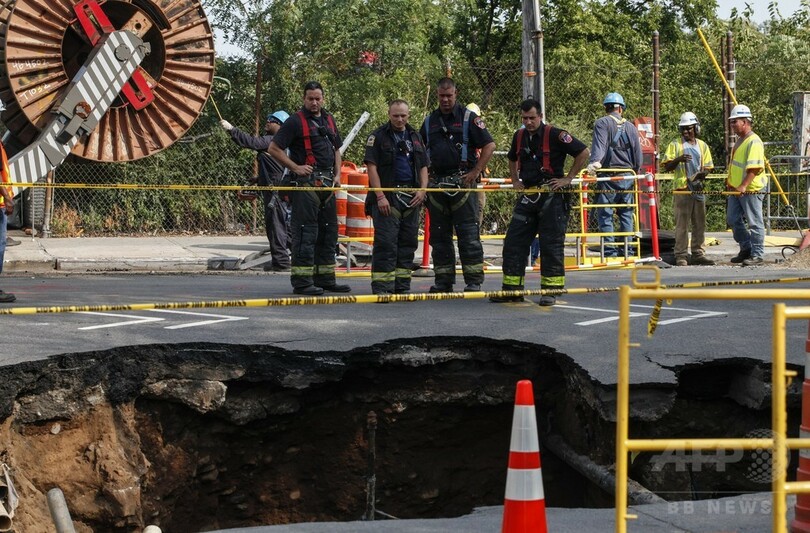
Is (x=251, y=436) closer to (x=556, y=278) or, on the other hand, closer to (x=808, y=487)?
(x=556, y=278)

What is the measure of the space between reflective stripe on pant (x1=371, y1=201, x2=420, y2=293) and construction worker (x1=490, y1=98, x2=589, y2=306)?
0.96 m

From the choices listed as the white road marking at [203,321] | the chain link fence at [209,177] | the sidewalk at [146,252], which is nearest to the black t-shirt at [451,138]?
the white road marking at [203,321]

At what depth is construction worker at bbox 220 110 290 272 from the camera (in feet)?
42.3

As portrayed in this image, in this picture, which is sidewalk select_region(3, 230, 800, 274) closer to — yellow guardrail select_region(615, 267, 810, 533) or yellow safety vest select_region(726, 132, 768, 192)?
yellow safety vest select_region(726, 132, 768, 192)

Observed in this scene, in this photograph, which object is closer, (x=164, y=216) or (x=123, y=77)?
(x=123, y=77)

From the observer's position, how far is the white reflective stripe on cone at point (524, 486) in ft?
14.7

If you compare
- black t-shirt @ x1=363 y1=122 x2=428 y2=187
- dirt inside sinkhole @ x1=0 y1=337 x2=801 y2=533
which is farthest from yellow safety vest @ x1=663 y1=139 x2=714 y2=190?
dirt inside sinkhole @ x1=0 y1=337 x2=801 y2=533

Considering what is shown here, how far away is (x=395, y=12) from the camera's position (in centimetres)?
1927

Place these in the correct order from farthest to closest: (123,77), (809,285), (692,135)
Result: (123,77) < (692,135) < (809,285)

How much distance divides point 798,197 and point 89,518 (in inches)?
649

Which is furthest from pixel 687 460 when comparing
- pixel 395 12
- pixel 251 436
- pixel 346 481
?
pixel 395 12

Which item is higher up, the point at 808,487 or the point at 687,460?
the point at 808,487

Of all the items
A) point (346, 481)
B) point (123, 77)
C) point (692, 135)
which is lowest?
point (346, 481)

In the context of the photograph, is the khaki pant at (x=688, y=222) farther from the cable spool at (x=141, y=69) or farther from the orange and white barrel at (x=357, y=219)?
the cable spool at (x=141, y=69)
